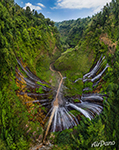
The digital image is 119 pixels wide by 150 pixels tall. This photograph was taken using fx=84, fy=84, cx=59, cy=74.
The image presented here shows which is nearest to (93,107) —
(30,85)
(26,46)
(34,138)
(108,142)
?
(108,142)

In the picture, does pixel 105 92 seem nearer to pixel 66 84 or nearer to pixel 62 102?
pixel 62 102

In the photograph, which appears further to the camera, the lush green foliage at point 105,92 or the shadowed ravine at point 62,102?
the shadowed ravine at point 62,102

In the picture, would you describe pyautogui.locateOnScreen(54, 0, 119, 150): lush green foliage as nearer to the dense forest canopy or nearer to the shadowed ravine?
the dense forest canopy

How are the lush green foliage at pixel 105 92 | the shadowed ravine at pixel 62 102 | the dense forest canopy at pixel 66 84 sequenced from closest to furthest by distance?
the dense forest canopy at pixel 66 84 → the lush green foliage at pixel 105 92 → the shadowed ravine at pixel 62 102

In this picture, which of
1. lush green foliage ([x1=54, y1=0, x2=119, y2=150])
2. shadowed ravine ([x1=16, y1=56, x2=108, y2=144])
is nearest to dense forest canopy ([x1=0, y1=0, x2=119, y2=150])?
lush green foliage ([x1=54, y1=0, x2=119, y2=150])

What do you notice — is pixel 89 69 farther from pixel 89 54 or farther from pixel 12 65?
pixel 12 65

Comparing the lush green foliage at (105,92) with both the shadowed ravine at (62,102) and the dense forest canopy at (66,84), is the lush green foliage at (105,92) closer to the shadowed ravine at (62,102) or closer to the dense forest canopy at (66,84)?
the dense forest canopy at (66,84)

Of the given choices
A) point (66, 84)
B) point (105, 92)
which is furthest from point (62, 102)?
point (105, 92)

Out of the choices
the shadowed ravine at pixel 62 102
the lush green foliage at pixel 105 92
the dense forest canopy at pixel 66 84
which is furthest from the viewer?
the shadowed ravine at pixel 62 102

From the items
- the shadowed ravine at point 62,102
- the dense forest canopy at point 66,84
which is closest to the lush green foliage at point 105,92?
the dense forest canopy at point 66,84
